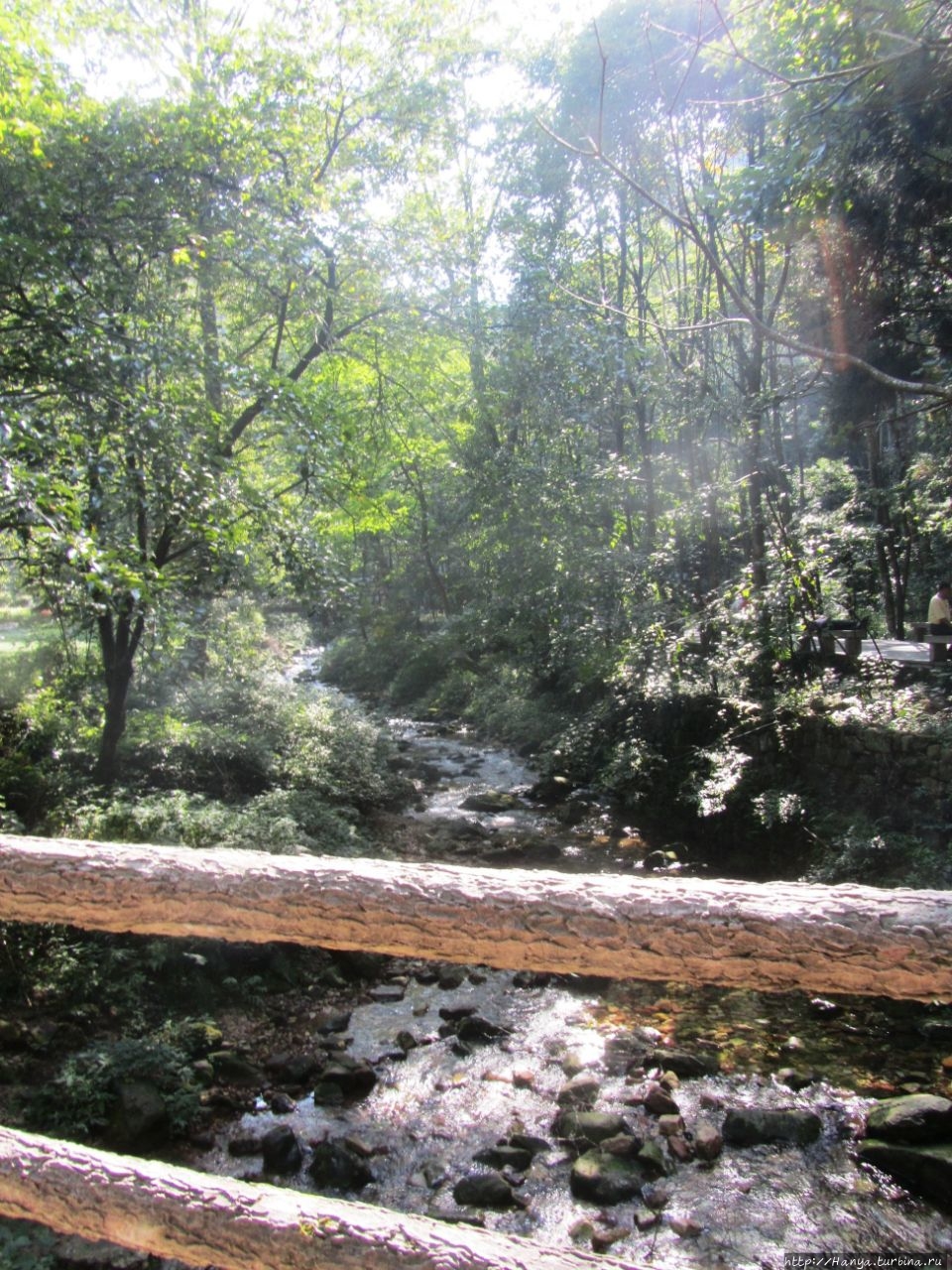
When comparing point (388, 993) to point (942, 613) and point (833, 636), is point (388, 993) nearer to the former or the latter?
point (833, 636)

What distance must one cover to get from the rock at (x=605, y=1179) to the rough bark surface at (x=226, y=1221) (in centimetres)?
344

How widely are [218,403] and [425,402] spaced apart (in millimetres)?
6108

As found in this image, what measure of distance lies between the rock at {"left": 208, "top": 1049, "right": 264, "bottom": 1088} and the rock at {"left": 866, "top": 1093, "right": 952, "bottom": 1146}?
12.0ft

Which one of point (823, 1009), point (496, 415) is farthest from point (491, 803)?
point (496, 415)

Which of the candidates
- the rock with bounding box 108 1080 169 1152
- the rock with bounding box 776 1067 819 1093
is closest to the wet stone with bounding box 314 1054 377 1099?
the rock with bounding box 108 1080 169 1152

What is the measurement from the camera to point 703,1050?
17.9ft

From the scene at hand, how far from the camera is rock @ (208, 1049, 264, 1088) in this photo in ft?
17.1

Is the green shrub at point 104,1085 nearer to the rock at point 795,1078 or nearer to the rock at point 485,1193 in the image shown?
the rock at point 485,1193

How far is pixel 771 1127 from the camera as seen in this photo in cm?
457

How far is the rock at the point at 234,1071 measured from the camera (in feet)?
17.1

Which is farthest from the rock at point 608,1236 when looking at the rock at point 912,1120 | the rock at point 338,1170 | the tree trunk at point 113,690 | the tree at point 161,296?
the tree trunk at point 113,690

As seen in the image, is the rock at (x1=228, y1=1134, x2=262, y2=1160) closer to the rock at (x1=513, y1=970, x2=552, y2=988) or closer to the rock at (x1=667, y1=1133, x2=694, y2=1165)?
the rock at (x1=667, y1=1133, x2=694, y2=1165)

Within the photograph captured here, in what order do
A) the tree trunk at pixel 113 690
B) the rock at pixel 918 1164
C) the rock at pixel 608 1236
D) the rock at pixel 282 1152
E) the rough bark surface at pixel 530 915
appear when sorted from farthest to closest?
the tree trunk at pixel 113 690, the rock at pixel 282 1152, the rock at pixel 918 1164, the rock at pixel 608 1236, the rough bark surface at pixel 530 915

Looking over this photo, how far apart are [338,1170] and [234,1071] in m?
1.23
